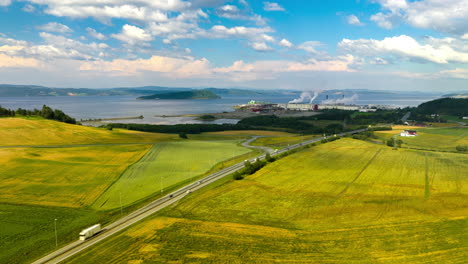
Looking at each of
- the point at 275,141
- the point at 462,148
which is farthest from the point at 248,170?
the point at 462,148

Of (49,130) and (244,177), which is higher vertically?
(49,130)

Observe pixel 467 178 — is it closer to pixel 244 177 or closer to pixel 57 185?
pixel 244 177

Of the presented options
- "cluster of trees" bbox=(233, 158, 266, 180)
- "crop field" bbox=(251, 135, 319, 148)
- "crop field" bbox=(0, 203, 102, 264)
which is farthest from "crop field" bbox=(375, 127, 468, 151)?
"crop field" bbox=(0, 203, 102, 264)

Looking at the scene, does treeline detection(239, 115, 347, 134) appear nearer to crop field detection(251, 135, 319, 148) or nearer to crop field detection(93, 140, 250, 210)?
crop field detection(251, 135, 319, 148)

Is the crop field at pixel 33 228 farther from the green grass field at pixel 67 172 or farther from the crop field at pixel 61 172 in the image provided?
the crop field at pixel 61 172

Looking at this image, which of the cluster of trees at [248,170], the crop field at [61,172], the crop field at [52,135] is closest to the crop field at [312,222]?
the cluster of trees at [248,170]

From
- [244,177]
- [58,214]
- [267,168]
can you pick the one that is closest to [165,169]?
[244,177]

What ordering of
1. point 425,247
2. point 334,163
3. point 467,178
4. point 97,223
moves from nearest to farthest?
point 425,247
point 97,223
point 467,178
point 334,163

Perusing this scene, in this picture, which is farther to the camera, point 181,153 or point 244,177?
point 181,153
